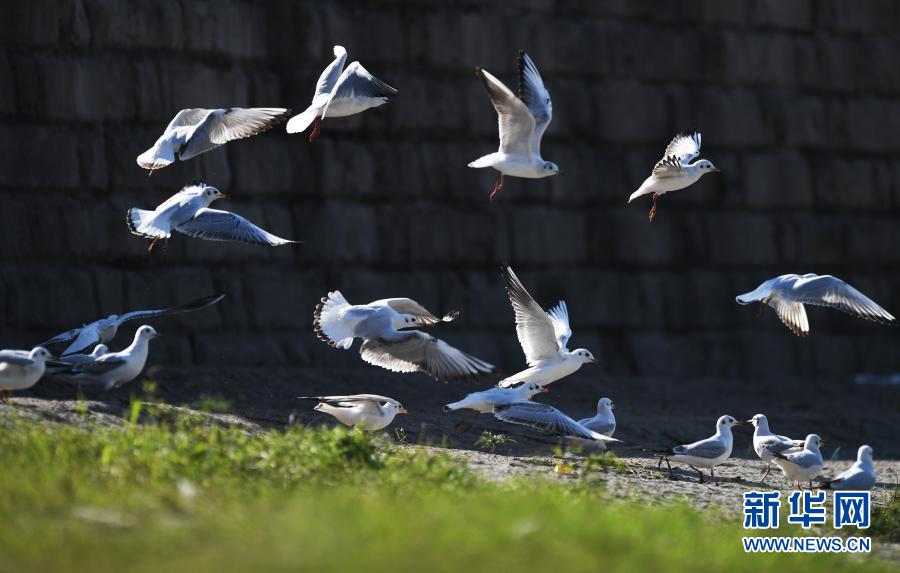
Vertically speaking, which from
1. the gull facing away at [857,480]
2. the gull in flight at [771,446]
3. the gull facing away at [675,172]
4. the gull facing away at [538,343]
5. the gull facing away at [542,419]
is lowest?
the gull facing away at [857,480]

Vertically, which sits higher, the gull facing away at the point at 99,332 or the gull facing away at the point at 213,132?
the gull facing away at the point at 213,132

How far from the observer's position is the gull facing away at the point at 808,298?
13.5m

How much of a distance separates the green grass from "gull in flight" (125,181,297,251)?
8.20ft

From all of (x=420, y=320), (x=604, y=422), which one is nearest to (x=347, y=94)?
(x=420, y=320)

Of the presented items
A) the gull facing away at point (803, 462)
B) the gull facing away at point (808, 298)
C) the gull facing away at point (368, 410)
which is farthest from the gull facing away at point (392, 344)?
the gull facing away at point (808, 298)

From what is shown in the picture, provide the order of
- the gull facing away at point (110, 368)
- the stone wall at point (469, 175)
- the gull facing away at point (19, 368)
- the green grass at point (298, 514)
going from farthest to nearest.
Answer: the stone wall at point (469, 175) → the gull facing away at point (110, 368) → the gull facing away at point (19, 368) → the green grass at point (298, 514)

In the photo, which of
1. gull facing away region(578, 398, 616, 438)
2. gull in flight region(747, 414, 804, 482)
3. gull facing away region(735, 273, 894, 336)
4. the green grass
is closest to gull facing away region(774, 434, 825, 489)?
gull in flight region(747, 414, 804, 482)

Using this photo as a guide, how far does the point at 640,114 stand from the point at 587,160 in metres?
0.97

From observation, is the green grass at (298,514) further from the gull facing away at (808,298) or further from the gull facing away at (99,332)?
the gull facing away at (808,298)

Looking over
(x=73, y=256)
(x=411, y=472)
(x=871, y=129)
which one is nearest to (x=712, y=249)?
(x=871, y=129)

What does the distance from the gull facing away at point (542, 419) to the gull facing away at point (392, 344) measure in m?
0.45

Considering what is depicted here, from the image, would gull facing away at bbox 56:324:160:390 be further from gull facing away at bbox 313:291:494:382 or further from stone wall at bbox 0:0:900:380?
stone wall at bbox 0:0:900:380

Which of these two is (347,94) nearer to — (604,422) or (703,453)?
(604,422)

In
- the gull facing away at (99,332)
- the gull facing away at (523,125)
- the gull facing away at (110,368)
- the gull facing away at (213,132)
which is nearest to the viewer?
the gull facing away at (110,368)
